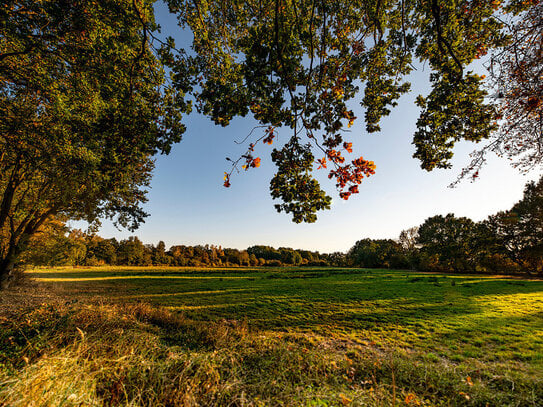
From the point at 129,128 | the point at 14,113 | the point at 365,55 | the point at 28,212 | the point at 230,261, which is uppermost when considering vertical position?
the point at 365,55

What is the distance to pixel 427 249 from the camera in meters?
50.5

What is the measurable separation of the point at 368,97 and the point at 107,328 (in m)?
10.0

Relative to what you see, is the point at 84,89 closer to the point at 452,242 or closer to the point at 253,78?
the point at 253,78

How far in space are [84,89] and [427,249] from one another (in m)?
67.6

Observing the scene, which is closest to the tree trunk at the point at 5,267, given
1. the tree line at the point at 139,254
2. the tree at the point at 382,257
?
the tree line at the point at 139,254

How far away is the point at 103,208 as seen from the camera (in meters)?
14.0

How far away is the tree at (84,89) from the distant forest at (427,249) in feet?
34.2

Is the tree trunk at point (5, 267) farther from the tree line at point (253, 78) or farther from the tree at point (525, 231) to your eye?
the tree at point (525, 231)

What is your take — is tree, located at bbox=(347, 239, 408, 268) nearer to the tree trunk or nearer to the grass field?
the grass field

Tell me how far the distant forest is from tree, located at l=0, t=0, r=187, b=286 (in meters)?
10.4

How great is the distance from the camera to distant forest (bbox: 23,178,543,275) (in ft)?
44.3

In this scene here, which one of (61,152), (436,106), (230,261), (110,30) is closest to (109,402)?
(61,152)

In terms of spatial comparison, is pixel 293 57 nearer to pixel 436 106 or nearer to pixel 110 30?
pixel 436 106

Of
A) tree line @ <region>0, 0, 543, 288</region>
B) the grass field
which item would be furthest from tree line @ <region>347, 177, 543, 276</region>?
tree line @ <region>0, 0, 543, 288</region>
